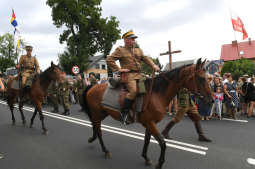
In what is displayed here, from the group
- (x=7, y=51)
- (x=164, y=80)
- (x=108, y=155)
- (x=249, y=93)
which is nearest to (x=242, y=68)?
(x=249, y=93)

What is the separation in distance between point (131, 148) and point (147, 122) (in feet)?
4.59

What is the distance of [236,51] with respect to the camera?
56.7 meters

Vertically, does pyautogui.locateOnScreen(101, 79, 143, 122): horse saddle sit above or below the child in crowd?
above

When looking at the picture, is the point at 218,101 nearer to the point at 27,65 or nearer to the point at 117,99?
the point at 117,99

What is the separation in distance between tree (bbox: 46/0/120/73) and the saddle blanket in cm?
2582

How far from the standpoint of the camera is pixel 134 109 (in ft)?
11.6

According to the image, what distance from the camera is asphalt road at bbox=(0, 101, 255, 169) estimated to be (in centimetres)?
367

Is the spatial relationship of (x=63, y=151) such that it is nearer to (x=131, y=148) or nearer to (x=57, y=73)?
(x=131, y=148)

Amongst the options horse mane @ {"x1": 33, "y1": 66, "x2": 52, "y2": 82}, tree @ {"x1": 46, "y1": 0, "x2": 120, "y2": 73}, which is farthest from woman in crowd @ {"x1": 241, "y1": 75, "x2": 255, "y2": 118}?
tree @ {"x1": 46, "y1": 0, "x2": 120, "y2": 73}

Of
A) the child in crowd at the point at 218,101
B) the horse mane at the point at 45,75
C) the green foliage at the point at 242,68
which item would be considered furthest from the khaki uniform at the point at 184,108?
the green foliage at the point at 242,68

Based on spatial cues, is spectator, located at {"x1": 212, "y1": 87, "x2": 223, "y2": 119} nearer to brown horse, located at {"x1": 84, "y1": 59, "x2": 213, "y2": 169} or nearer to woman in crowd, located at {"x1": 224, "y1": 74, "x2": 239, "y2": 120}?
woman in crowd, located at {"x1": 224, "y1": 74, "x2": 239, "y2": 120}

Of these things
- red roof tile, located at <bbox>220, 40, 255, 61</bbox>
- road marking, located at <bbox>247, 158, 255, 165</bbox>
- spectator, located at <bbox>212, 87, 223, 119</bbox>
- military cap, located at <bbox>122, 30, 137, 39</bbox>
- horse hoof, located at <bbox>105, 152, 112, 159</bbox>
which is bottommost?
road marking, located at <bbox>247, 158, 255, 165</bbox>

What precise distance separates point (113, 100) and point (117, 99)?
11 cm

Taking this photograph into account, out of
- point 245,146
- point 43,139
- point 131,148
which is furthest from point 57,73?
point 245,146
